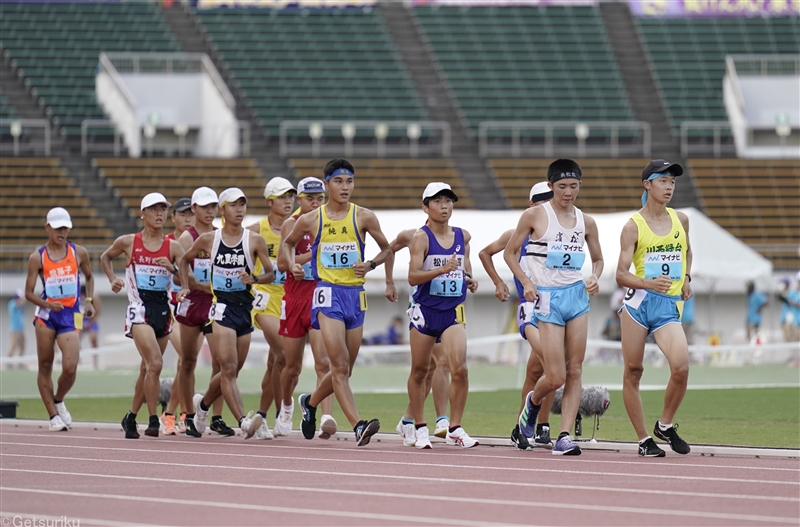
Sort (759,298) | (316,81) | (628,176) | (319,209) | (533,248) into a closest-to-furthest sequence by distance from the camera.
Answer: (533,248), (319,209), (759,298), (628,176), (316,81)

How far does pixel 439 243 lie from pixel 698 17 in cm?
3836

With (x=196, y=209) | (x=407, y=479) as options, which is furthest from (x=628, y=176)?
(x=407, y=479)

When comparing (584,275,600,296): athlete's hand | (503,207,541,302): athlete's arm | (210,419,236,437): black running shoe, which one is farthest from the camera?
(210,419,236,437): black running shoe

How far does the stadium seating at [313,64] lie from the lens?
42.3 m

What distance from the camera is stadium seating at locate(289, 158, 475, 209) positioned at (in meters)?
37.2

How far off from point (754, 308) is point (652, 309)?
19772mm

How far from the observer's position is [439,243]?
41.0ft

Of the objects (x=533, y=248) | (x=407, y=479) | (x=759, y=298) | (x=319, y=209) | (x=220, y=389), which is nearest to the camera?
(x=407, y=479)

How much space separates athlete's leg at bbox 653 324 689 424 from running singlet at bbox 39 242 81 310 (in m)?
7.18

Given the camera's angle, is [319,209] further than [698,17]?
No

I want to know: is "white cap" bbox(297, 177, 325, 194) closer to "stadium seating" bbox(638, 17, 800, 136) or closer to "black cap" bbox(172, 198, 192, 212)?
"black cap" bbox(172, 198, 192, 212)

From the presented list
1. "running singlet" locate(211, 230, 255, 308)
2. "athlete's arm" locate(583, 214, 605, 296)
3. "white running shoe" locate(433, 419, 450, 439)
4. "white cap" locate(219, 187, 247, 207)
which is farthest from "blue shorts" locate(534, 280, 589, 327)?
"white cap" locate(219, 187, 247, 207)

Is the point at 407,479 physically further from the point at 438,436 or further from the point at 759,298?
the point at 759,298

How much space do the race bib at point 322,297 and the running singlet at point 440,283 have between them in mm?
804
